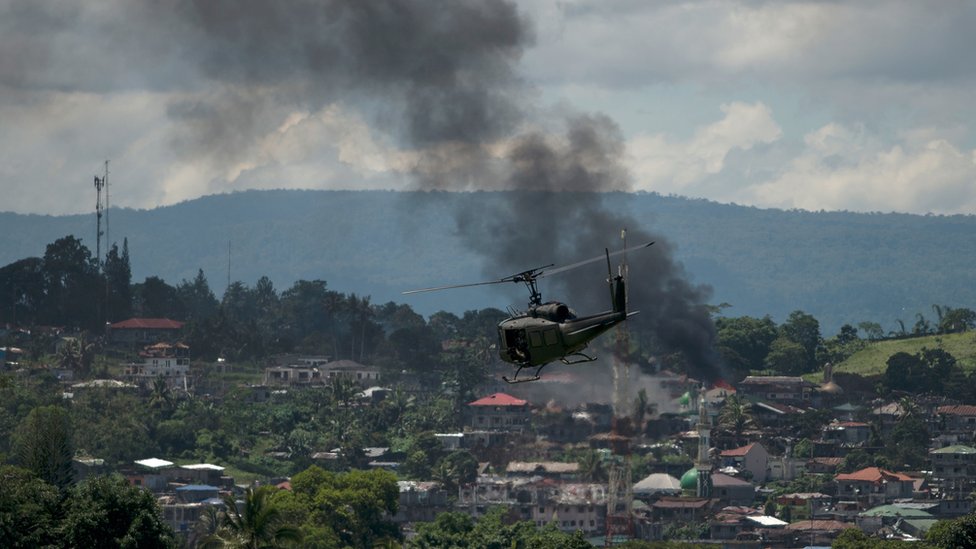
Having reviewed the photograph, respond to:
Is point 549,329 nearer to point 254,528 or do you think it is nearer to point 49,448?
point 254,528

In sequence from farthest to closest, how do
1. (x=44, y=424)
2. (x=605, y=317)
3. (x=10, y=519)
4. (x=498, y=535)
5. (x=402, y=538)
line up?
(x=402, y=538) < (x=498, y=535) < (x=44, y=424) < (x=10, y=519) < (x=605, y=317)

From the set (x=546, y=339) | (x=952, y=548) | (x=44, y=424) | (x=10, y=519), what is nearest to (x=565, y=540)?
(x=952, y=548)

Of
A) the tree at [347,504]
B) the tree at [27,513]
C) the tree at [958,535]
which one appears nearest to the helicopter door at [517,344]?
the tree at [27,513]

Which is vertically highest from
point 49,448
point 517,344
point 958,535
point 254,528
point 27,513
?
point 517,344

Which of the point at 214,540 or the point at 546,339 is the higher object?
the point at 546,339

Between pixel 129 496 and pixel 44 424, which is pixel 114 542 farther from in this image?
pixel 44 424

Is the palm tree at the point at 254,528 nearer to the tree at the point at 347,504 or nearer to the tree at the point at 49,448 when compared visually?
the tree at the point at 49,448

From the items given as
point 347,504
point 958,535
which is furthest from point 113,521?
point 347,504

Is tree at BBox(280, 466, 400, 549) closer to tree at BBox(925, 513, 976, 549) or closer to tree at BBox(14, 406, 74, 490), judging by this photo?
tree at BBox(14, 406, 74, 490)
